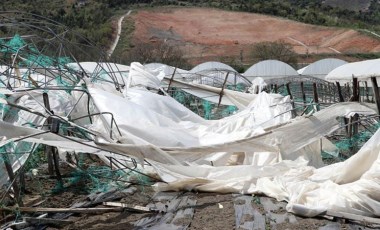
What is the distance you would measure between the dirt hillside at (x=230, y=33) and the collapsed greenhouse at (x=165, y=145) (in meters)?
38.0

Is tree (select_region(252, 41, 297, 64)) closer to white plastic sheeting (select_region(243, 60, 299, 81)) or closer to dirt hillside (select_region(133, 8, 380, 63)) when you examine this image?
dirt hillside (select_region(133, 8, 380, 63))

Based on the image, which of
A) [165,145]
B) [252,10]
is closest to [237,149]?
[165,145]

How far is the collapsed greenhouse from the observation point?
5734 millimetres

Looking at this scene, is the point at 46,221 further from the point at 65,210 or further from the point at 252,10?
the point at 252,10

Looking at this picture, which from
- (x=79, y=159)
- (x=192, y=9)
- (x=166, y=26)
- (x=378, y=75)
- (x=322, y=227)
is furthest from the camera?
(x=192, y=9)

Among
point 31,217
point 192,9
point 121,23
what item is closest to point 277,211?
point 31,217

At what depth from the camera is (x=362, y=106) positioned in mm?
7902

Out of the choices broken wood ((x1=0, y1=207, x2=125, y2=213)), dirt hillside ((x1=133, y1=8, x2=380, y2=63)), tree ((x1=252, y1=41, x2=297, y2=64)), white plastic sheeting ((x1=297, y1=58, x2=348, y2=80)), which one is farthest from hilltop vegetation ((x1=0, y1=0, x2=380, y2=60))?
broken wood ((x1=0, y1=207, x2=125, y2=213))

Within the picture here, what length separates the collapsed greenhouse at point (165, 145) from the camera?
5734 millimetres

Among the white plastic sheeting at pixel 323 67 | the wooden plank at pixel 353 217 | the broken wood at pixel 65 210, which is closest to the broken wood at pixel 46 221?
the broken wood at pixel 65 210

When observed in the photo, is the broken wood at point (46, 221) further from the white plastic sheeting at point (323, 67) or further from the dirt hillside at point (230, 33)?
the dirt hillside at point (230, 33)

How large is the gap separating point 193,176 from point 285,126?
1.39 m

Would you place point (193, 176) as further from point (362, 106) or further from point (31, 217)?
point (362, 106)

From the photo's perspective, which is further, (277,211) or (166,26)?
(166,26)
